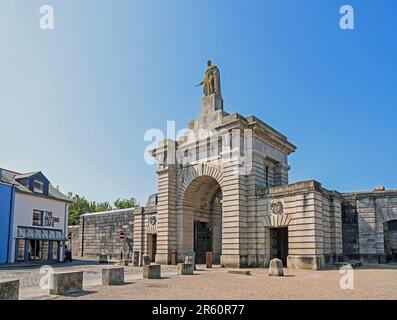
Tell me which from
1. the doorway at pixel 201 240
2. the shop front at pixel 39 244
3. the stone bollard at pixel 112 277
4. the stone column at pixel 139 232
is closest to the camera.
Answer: the stone bollard at pixel 112 277

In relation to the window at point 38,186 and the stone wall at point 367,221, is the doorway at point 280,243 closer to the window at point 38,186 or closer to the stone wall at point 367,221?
the stone wall at point 367,221

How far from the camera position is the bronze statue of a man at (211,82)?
83.3 feet

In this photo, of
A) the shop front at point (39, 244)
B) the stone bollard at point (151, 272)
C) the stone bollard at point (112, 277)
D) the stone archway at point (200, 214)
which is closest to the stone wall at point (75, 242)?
the shop front at point (39, 244)

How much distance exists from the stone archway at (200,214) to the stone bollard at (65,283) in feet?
43.9

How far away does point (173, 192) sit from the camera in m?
25.5

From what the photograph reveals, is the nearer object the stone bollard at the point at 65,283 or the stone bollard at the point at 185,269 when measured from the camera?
the stone bollard at the point at 65,283

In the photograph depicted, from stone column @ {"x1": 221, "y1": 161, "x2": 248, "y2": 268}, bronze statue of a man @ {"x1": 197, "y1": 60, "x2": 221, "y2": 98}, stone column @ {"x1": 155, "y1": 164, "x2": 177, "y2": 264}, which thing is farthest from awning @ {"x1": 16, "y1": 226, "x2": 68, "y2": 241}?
bronze statue of a man @ {"x1": 197, "y1": 60, "x2": 221, "y2": 98}

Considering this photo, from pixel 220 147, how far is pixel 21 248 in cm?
1735

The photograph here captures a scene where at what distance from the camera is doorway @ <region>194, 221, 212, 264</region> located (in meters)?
26.0

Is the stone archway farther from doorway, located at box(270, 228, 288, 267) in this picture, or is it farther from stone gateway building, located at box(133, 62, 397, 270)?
doorway, located at box(270, 228, 288, 267)

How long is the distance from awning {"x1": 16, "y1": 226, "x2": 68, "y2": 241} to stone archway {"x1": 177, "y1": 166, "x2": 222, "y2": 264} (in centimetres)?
1124

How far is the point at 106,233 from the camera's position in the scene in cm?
3809
